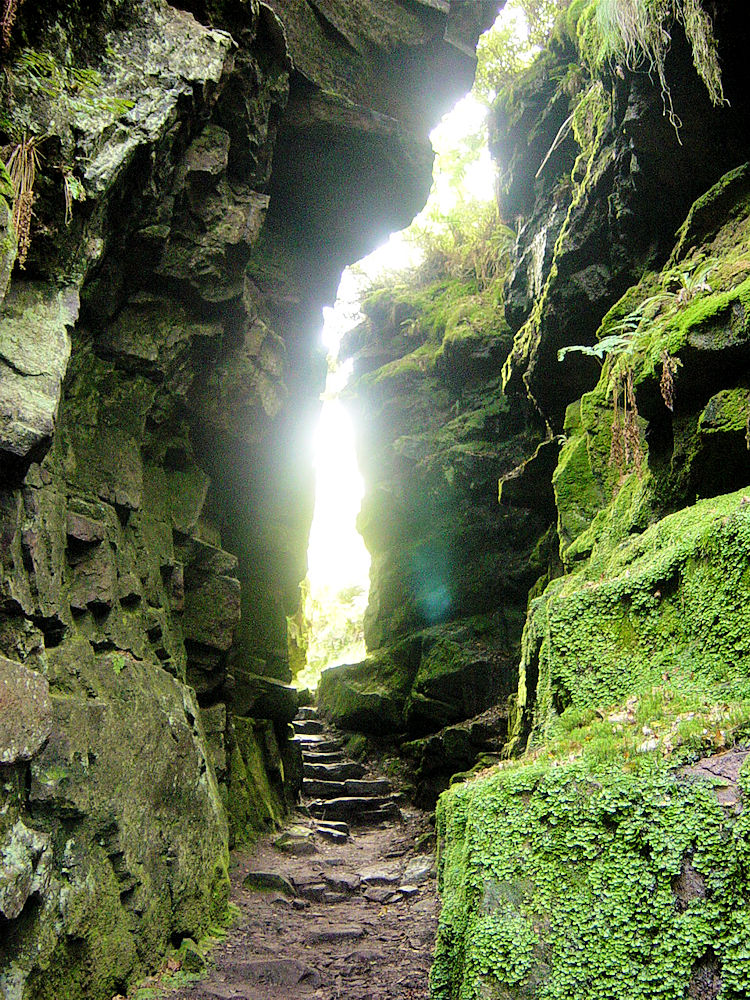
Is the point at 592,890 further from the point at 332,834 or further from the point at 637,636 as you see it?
the point at 332,834

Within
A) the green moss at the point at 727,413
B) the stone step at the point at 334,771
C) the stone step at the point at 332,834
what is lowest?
the stone step at the point at 332,834

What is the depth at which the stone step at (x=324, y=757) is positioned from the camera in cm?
1644

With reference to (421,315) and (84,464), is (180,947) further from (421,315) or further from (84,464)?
Result: (421,315)

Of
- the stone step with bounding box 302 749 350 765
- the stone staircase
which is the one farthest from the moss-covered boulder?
the stone step with bounding box 302 749 350 765

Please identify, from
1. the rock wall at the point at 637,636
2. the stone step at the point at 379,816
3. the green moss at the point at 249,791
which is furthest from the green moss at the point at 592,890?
the stone step at the point at 379,816

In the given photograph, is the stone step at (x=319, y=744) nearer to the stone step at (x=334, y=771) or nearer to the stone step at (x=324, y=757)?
the stone step at (x=324, y=757)

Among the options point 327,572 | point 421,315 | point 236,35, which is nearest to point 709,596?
point 236,35

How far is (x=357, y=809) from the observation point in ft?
46.2

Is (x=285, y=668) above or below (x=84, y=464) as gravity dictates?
below

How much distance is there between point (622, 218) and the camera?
10844 millimetres

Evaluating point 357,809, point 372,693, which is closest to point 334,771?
point 357,809

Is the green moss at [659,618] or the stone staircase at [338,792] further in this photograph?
the stone staircase at [338,792]

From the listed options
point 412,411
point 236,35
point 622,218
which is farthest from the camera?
point 412,411

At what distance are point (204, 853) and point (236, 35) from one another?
1082cm
